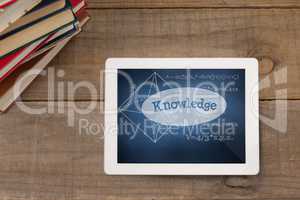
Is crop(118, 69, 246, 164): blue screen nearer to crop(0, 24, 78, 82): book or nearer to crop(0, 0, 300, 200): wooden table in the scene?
crop(0, 0, 300, 200): wooden table

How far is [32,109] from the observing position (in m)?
0.84

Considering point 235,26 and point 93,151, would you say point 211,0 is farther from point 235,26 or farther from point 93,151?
point 93,151

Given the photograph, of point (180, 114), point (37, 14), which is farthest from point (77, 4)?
point (180, 114)

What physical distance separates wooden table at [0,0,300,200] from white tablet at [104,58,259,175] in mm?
22

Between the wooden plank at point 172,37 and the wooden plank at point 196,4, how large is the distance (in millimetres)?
11

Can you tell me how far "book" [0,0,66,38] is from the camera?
28.1 inches

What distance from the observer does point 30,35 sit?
2.40 ft

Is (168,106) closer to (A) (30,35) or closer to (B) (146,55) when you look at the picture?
(B) (146,55)

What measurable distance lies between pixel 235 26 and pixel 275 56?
0.10 meters

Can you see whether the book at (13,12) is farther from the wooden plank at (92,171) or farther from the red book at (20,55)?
the wooden plank at (92,171)

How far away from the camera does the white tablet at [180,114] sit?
0.82 metres

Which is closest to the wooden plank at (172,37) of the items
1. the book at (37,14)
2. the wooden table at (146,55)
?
the wooden table at (146,55)

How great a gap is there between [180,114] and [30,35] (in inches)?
13.1

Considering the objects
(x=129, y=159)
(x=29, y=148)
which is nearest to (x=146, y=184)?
(x=129, y=159)
